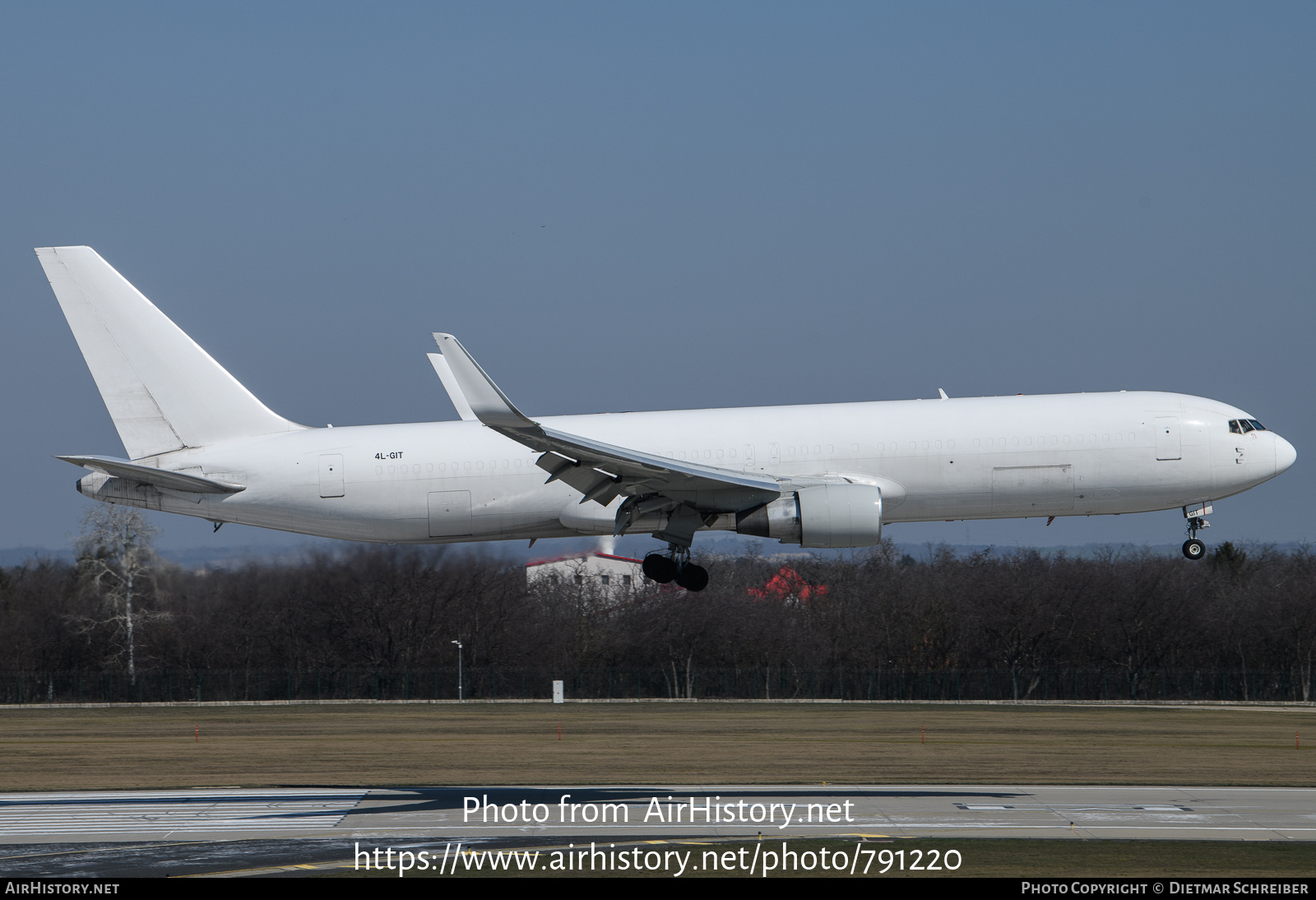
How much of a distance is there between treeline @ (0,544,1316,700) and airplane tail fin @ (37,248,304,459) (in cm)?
3745

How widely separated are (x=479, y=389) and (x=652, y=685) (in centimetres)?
5743

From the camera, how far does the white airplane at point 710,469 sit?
30.2 m

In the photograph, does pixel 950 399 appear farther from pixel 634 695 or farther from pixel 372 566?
pixel 634 695

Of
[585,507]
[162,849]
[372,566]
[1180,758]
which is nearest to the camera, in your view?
[162,849]

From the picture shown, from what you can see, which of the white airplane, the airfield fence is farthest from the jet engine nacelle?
the airfield fence

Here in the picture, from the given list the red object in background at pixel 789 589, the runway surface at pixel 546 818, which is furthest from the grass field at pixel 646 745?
the red object in background at pixel 789 589

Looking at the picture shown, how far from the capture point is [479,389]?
2470 cm

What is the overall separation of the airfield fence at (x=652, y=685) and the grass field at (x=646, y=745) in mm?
4999

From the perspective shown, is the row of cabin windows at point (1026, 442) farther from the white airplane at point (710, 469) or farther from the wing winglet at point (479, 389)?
the wing winglet at point (479, 389)

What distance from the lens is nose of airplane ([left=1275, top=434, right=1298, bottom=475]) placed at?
31.4m

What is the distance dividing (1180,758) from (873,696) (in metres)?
32.5

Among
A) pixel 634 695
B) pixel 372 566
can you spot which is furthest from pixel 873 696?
pixel 372 566

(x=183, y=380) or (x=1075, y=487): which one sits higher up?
(x=183, y=380)

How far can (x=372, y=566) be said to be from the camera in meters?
55.4
